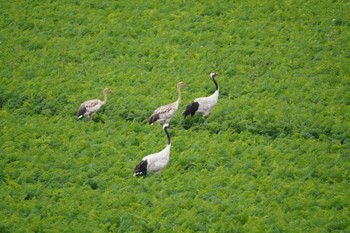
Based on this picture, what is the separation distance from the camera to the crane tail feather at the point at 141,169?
1379cm

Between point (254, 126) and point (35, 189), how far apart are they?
6.03 meters

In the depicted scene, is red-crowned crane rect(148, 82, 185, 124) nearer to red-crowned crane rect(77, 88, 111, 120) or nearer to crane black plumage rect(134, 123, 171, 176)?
red-crowned crane rect(77, 88, 111, 120)

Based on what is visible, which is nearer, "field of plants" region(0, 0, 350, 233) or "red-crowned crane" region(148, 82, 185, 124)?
"field of plants" region(0, 0, 350, 233)

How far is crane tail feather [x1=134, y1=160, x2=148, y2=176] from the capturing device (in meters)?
13.8

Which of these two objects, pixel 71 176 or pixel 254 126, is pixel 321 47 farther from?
pixel 71 176

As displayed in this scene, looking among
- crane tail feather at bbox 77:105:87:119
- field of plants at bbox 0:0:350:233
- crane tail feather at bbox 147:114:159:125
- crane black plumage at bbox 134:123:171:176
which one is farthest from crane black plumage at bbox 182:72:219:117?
crane black plumage at bbox 134:123:171:176

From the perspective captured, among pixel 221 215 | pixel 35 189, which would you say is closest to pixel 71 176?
pixel 35 189

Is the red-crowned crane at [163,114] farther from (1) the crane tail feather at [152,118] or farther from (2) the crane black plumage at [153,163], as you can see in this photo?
(2) the crane black plumage at [153,163]

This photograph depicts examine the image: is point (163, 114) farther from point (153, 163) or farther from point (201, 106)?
point (153, 163)

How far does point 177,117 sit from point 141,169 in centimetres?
369

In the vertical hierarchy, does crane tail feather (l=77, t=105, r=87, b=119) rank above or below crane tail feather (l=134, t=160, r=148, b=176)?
below

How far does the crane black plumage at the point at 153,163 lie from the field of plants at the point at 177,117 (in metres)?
0.20

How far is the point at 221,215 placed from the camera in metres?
12.3

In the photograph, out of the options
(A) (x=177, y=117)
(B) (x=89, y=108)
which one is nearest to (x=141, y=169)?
(A) (x=177, y=117)
